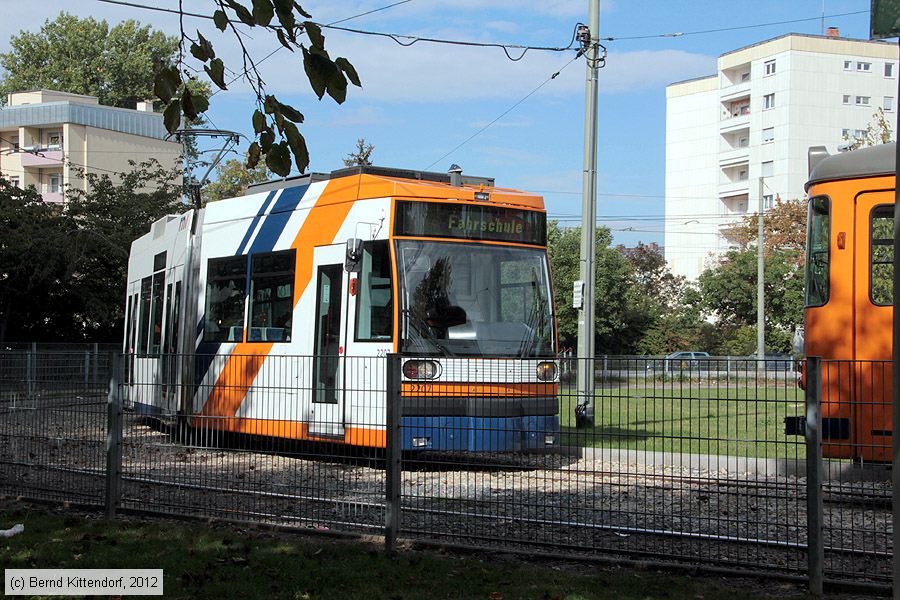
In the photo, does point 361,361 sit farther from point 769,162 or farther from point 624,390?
point 769,162

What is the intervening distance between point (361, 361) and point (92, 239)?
35.4 metres

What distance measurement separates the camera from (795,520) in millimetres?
6957

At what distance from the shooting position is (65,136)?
72312 millimetres

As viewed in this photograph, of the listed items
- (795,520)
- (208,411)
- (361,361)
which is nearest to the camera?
(795,520)

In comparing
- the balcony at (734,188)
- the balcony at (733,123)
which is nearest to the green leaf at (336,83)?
the balcony at (733,123)

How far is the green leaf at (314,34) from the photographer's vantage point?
5.24 m

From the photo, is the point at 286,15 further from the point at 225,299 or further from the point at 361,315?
the point at 225,299

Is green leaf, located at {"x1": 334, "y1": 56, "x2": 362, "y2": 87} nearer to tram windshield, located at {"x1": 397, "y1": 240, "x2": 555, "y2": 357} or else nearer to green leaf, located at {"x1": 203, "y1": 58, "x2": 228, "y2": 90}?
green leaf, located at {"x1": 203, "y1": 58, "x2": 228, "y2": 90}

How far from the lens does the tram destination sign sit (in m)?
12.6

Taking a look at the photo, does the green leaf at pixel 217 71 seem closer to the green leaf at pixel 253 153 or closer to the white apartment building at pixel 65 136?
the green leaf at pixel 253 153

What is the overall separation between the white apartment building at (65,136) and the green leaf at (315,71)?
70.6 m

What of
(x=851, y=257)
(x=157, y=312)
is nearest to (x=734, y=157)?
(x=157, y=312)

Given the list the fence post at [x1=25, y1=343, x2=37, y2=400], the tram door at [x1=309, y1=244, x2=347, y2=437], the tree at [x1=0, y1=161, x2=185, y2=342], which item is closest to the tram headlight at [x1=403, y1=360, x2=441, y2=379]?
the tram door at [x1=309, y1=244, x2=347, y2=437]

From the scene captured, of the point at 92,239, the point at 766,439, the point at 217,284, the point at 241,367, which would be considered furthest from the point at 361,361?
the point at 92,239
